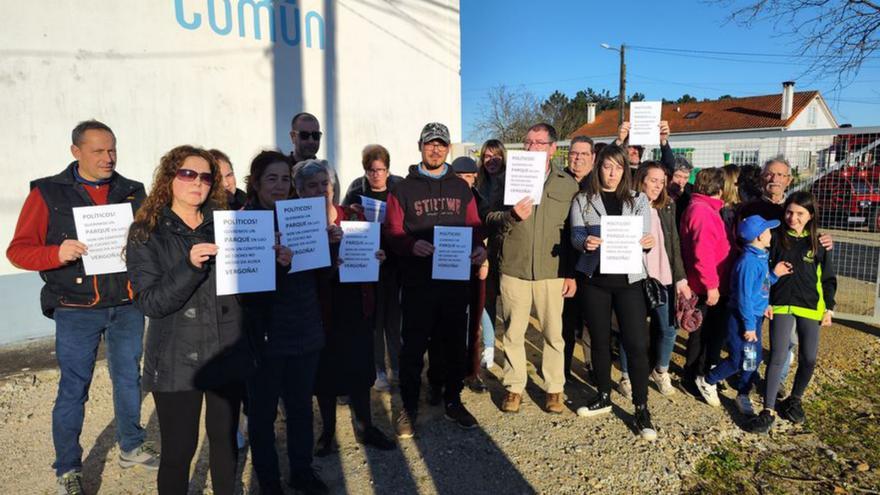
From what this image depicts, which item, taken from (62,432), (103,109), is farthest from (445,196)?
(103,109)

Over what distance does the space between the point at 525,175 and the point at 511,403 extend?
6.12 feet

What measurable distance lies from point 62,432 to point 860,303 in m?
9.05

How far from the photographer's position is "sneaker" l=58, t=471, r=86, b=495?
2970mm

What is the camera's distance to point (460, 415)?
154 inches

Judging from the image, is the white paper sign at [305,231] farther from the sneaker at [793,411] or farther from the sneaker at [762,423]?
the sneaker at [793,411]

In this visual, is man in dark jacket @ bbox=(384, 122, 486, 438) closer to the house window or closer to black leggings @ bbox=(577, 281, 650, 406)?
black leggings @ bbox=(577, 281, 650, 406)

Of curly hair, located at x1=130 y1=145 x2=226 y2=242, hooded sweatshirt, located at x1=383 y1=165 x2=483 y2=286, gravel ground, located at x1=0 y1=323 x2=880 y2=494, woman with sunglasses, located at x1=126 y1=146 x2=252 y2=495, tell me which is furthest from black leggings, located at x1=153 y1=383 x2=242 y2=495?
hooded sweatshirt, located at x1=383 y1=165 x2=483 y2=286

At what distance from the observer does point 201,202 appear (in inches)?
94.3

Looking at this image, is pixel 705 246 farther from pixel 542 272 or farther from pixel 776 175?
pixel 542 272

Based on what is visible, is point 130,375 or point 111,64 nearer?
point 130,375

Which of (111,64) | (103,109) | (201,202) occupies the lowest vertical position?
(201,202)

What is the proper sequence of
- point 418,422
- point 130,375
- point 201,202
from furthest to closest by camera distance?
point 418,422, point 130,375, point 201,202

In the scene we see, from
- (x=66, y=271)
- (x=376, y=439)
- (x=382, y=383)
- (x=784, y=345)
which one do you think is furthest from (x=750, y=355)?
(x=66, y=271)

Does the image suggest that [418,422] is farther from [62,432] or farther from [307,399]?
[62,432]
